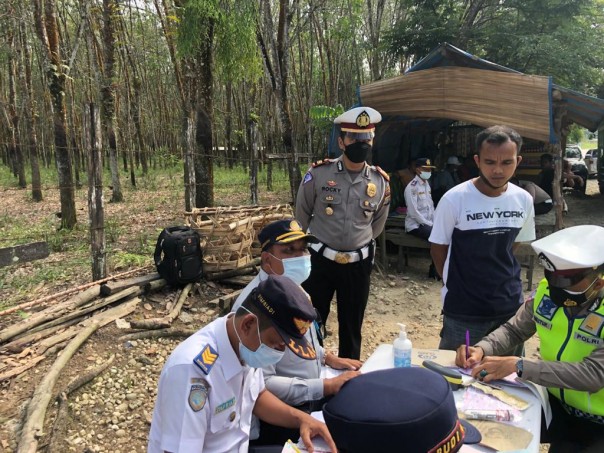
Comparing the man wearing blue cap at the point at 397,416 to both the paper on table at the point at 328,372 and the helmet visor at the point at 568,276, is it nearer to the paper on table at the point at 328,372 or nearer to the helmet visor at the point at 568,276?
the helmet visor at the point at 568,276

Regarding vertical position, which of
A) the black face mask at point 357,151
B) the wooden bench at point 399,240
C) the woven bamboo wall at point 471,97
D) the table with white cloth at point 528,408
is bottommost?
the wooden bench at point 399,240

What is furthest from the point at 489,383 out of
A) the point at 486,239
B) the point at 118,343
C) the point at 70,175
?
the point at 70,175

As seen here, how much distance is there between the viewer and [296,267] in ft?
8.13

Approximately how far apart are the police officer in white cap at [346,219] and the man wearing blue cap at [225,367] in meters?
1.62

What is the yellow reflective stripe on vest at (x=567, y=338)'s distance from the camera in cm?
177

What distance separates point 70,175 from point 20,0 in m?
5.65

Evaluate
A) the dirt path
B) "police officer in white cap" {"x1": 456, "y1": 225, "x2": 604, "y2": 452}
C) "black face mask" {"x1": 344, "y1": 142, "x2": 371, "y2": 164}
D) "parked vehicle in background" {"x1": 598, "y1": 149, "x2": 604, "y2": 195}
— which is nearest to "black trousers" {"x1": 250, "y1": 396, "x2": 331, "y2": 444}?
"police officer in white cap" {"x1": 456, "y1": 225, "x2": 604, "y2": 452}

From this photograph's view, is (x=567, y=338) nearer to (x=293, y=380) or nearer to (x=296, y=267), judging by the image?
(x=293, y=380)

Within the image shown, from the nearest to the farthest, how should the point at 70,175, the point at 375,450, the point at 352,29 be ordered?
the point at 375,450, the point at 70,175, the point at 352,29

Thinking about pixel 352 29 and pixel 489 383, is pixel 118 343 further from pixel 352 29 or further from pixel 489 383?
pixel 352 29

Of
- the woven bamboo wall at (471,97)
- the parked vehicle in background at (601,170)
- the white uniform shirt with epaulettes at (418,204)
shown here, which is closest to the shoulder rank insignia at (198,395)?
the white uniform shirt with epaulettes at (418,204)

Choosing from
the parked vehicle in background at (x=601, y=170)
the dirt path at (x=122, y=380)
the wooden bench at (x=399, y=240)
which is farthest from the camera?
the parked vehicle in background at (x=601, y=170)

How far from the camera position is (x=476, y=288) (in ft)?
7.98

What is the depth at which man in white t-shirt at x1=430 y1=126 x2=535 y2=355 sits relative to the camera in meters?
2.40
